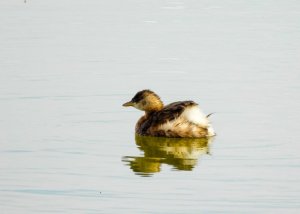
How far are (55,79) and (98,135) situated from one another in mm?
4445

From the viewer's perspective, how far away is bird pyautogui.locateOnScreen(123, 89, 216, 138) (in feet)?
53.7

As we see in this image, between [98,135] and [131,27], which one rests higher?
[131,27]

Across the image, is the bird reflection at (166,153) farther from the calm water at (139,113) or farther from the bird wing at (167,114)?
the bird wing at (167,114)

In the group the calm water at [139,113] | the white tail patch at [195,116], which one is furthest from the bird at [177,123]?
the calm water at [139,113]

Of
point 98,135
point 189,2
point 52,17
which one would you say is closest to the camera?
point 98,135

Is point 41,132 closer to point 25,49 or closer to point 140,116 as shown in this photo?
point 140,116

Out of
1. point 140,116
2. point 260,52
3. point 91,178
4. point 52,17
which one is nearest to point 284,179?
point 91,178

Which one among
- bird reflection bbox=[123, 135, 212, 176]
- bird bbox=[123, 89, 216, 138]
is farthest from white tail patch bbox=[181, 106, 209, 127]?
bird reflection bbox=[123, 135, 212, 176]

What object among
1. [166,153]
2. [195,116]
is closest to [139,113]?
[195,116]

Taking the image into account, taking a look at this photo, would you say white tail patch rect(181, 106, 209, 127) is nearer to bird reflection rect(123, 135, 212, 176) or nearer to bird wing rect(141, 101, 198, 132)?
bird wing rect(141, 101, 198, 132)

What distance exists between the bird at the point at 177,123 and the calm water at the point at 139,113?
20 cm

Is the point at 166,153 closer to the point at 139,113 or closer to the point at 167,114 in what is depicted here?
the point at 167,114

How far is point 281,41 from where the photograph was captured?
2467cm

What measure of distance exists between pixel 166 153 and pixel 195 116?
110 centimetres
